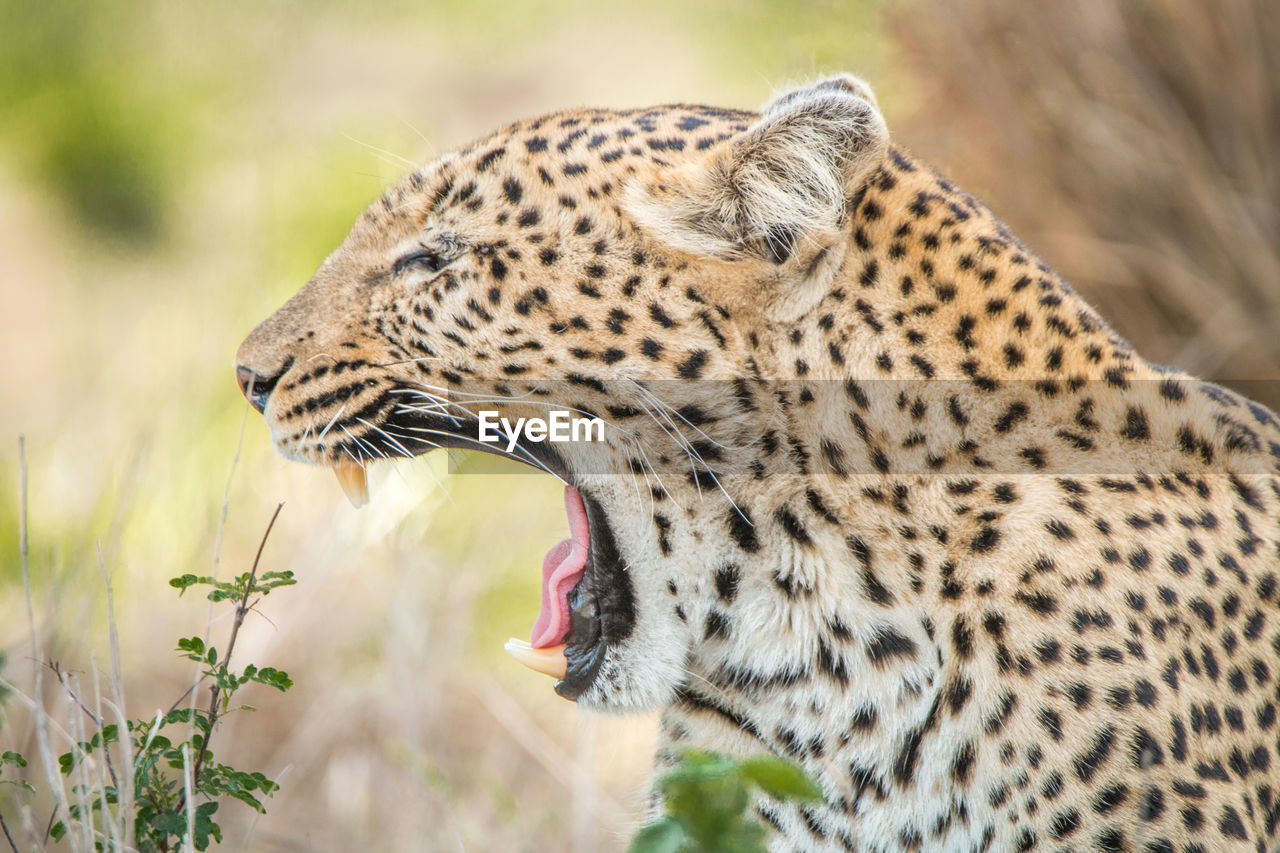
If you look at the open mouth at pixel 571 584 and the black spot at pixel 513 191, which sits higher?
the black spot at pixel 513 191

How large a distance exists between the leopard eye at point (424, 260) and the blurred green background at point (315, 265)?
458 mm

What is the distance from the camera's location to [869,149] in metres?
2.95

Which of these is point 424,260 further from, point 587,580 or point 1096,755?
point 1096,755

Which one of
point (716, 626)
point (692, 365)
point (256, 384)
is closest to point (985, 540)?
point (716, 626)

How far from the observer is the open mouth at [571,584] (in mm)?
3178

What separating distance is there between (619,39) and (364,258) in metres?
8.35

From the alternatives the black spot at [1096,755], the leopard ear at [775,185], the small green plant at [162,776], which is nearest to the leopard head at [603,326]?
the leopard ear at [775,185]

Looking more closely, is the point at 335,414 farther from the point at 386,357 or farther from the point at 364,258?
the point at 364,258

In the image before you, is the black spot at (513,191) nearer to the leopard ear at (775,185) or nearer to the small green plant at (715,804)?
the leopard ear at (775,185)

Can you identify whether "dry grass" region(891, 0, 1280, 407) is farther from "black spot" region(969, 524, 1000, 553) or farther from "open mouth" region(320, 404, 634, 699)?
"open mouth" region(320, 404, 634, 699)

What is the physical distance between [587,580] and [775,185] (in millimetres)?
1038

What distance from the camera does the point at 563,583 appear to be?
3.27 meters

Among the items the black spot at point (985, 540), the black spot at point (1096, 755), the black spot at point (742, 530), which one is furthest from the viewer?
the black spot at point (742, 530)

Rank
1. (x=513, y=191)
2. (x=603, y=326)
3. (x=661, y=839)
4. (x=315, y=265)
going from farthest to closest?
1. (x=315, y=265)
2. (x=513, y=191)
3. (x=603, y=326)
4. (x=661, y=839)
